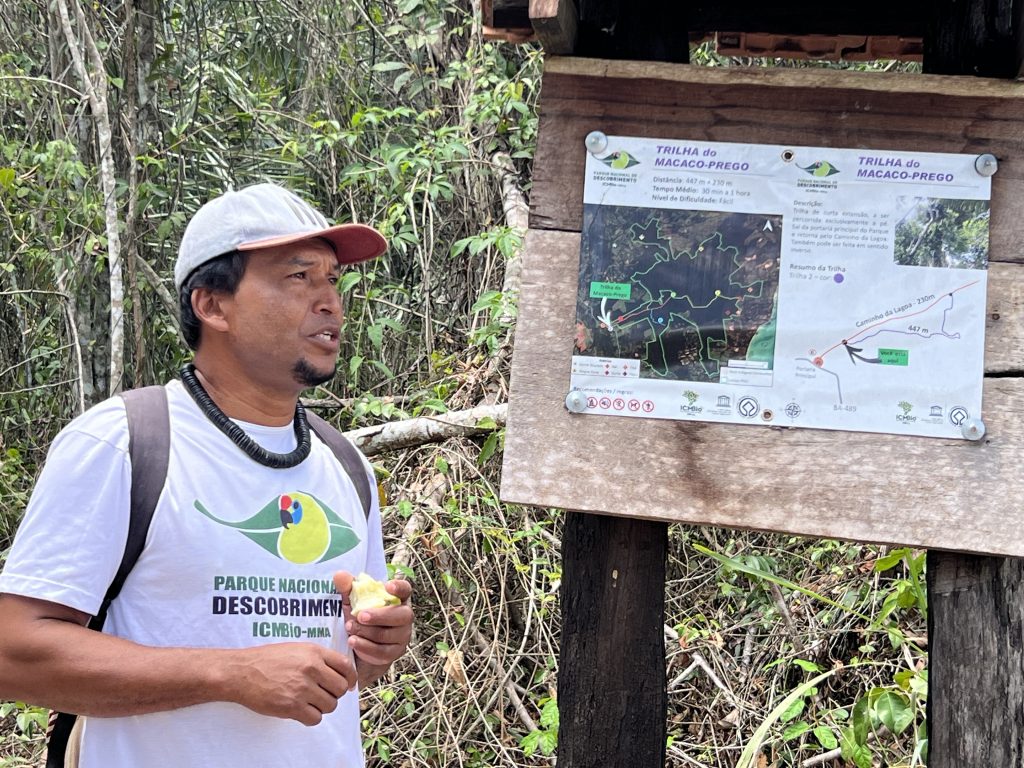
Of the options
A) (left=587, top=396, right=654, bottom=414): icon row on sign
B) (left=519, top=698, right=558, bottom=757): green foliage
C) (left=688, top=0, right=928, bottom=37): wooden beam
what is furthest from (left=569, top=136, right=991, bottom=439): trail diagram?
(left=519, top=698, right=558, bottom=757): green foliage

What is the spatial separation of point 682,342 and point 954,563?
71 centimetres

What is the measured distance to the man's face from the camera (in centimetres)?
212

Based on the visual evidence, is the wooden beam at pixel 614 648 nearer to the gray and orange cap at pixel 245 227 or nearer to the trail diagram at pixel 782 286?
the trail diagram at pixel 782 286

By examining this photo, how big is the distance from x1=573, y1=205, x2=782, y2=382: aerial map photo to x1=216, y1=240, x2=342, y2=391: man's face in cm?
53

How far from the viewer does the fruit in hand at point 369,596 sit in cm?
197

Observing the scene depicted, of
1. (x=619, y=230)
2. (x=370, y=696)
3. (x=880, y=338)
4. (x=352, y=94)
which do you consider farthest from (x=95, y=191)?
(x=880, y=338)

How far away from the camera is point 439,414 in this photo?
14.0 ft

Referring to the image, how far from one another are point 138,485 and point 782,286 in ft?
4.26

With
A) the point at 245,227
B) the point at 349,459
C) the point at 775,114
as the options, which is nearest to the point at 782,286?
the point at 775,114

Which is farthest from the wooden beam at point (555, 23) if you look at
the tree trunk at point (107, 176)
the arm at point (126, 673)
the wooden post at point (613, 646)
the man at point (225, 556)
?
the tree trunk at point (107, 176)

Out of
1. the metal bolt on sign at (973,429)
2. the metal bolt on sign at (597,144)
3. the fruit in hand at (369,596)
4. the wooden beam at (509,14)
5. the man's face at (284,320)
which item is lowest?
the fruit in hand at (369,596)

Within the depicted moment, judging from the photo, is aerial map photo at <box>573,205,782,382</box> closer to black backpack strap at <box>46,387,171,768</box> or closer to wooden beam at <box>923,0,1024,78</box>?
wooden beam at <box>923,0,1024,78</box>

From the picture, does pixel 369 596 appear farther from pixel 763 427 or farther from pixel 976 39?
pixel 976 39

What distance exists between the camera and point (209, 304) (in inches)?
85.0
